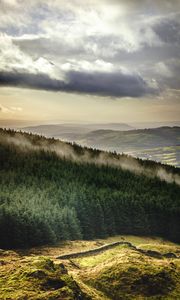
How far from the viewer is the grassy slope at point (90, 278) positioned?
29062mm

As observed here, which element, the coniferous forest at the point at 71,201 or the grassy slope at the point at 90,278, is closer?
the grassy slope at the point at 90,278

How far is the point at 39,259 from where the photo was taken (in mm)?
32312

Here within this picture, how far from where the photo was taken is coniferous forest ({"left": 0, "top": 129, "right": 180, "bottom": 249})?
59.9 meters

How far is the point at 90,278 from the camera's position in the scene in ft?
120

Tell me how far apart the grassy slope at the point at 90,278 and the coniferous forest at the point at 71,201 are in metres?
19.3

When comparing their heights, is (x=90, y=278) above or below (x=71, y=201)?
above

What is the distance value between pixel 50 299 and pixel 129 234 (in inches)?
2656

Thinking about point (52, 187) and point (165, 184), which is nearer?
point (52, 187)

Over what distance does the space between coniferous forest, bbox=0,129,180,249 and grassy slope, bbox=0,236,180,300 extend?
19273 mm

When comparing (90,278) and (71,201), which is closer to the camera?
(90,278)

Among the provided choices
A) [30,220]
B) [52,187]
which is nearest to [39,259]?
[30,220]

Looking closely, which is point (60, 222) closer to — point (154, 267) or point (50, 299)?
point (154, 267)

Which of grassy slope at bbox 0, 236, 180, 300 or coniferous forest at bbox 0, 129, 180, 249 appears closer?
grassy slope at bbox 0, 236, 180, 300

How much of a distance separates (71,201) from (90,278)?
58.2 meters
